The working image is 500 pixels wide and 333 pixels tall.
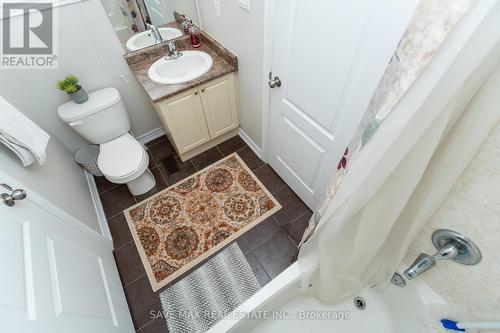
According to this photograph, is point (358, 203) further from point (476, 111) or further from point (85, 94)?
point (85, 94)

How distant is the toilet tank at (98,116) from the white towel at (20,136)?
43cm

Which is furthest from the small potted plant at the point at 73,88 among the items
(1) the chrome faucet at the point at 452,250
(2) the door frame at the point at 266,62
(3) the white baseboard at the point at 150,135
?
(1) the chrome faucet at the point at 452,250

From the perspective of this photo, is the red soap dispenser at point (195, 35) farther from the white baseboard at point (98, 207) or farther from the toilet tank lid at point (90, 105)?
the white baseboard at point (98, 207)

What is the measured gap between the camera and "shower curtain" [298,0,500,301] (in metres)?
0.46

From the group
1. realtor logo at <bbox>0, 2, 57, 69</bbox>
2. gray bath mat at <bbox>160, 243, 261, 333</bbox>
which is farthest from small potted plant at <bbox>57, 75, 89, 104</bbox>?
gray bath mat at <bbox>160, 243, 261, 333</bbox>

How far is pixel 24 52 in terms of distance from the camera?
1429mm

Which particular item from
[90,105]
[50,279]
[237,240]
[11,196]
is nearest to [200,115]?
[90,105]

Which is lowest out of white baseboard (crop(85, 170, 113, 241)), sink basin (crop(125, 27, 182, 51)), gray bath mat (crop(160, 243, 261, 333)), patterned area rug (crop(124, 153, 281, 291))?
patterned area rug (crop(124, 153, 281, 291))

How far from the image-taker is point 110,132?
5.83 feet

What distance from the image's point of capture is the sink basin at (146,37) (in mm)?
1779

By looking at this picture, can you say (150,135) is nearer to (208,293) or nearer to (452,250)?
(208,293)

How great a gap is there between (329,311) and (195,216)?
1095mm

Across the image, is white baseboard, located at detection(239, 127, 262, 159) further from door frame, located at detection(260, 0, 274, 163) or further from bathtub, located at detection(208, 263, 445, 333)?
bathtub, located at detection(208, 263, 445, 333)

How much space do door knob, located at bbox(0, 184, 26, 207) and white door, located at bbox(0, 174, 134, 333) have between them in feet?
0.05
